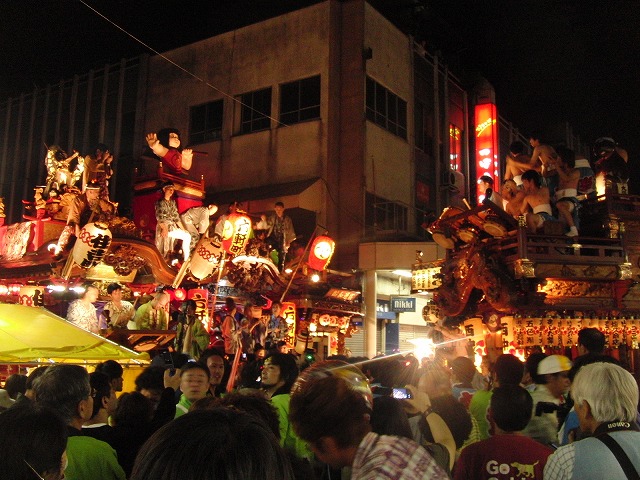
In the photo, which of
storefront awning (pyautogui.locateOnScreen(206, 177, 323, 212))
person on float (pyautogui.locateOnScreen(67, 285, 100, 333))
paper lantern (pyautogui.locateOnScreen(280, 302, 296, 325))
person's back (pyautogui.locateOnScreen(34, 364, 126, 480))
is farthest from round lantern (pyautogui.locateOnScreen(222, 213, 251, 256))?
person's back (pyautogui.locateOnScreen(34, 364, 126, 480))

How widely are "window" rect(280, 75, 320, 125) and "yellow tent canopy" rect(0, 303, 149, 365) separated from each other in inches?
698

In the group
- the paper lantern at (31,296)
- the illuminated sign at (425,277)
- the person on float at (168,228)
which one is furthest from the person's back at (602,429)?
the paper lantern at (31,296)

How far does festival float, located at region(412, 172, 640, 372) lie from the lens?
1237 centimetres

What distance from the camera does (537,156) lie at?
576 inches

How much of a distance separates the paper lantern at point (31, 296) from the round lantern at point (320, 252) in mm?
7689

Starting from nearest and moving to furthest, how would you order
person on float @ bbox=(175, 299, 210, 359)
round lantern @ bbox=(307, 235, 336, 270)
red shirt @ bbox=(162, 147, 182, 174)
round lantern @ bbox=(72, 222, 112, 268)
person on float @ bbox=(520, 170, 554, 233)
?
person on float @ bbox=(175, 299, 210, 359) < person on float @ bbox=(520, 170, 554, 233) < round lantern @ bbox=(72, 222, 112, 268) < round lantern @ bbox=(307, 235, 336, 270) < red shirt @ bbox=(162, 147, 182, 174)

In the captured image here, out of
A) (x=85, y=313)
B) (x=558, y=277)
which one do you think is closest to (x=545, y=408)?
(x=558, y=277)

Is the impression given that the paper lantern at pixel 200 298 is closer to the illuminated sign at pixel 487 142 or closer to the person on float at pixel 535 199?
the person on float at pixel 535 199

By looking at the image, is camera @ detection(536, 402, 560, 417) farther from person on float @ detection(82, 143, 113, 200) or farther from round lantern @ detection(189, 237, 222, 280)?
person on float @ detection(82, 143, 113, 200)

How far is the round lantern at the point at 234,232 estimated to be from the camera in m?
16.6

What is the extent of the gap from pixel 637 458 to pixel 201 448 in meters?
2.58

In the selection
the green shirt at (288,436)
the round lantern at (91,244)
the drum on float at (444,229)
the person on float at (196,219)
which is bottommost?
the green shirt at (288,436)

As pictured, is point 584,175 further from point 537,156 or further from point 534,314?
point 534,314

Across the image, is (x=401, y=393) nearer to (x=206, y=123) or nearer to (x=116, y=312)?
(x=116, y=312)
